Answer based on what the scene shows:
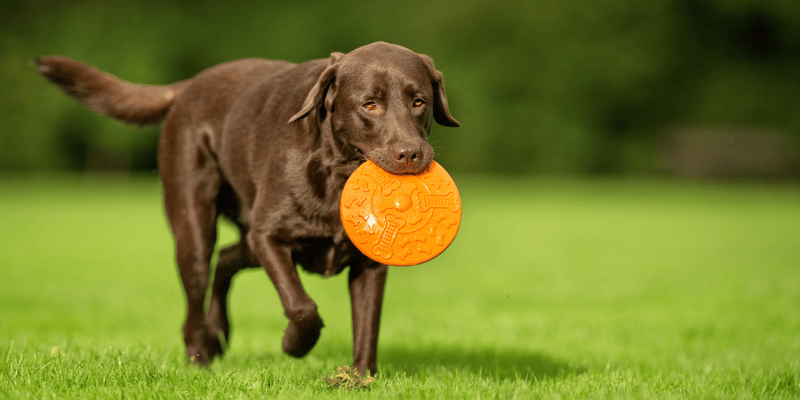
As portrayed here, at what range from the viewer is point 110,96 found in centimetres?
470

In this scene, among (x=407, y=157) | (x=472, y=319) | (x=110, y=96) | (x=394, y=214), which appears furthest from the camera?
(x=472, y=319)

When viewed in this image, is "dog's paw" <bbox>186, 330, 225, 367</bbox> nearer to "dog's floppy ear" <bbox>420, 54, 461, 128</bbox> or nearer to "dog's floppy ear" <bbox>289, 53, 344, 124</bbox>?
"dog's floppy ear" <bbox>289, 53, 344, 124</bbox>

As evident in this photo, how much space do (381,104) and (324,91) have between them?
1.23ft

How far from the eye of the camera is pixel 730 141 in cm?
3862

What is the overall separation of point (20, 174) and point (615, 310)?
36845mm

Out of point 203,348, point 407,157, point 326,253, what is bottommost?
point 203,348

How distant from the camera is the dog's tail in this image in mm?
4650

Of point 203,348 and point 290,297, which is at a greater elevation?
point 290,297

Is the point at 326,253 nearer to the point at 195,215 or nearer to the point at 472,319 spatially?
the point at 195,215

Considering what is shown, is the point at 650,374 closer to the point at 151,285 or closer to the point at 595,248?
the point at 151,285

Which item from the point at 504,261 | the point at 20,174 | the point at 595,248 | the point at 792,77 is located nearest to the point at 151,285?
the point at 504,261

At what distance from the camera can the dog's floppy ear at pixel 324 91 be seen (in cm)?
342

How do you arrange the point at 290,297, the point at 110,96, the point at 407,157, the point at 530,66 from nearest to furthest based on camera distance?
the point at 407,157 → the point at 290,297 → the point at 110,96 → the point at 530,66

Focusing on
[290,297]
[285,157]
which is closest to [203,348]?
[290,297]
